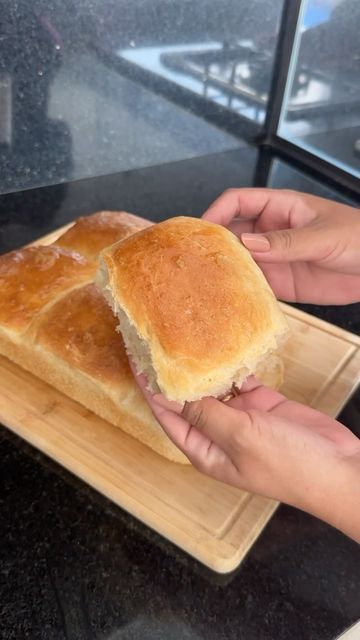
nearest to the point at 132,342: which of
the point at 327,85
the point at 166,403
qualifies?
the point at 166,403

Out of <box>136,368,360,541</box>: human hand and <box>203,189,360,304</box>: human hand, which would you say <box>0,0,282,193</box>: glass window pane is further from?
<box>136,368,360,541</box>: human hand

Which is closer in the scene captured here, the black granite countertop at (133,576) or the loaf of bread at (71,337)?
the black granite countertop at (133,576)

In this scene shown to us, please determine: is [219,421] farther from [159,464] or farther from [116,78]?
[116,78]

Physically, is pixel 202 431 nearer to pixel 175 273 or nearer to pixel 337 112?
pixel 175 273

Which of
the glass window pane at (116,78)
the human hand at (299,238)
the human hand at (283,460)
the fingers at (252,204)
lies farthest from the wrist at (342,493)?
the glass window pane at (116,78)

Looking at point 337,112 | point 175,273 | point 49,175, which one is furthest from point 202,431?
point 337,112

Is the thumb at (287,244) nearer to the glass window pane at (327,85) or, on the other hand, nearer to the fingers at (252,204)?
the fingers at (252,204)

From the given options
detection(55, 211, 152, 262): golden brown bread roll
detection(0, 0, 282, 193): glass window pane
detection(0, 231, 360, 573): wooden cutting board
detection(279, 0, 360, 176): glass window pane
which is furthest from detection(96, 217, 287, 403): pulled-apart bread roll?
detection(279, 0, 360, 176): glass window pane
